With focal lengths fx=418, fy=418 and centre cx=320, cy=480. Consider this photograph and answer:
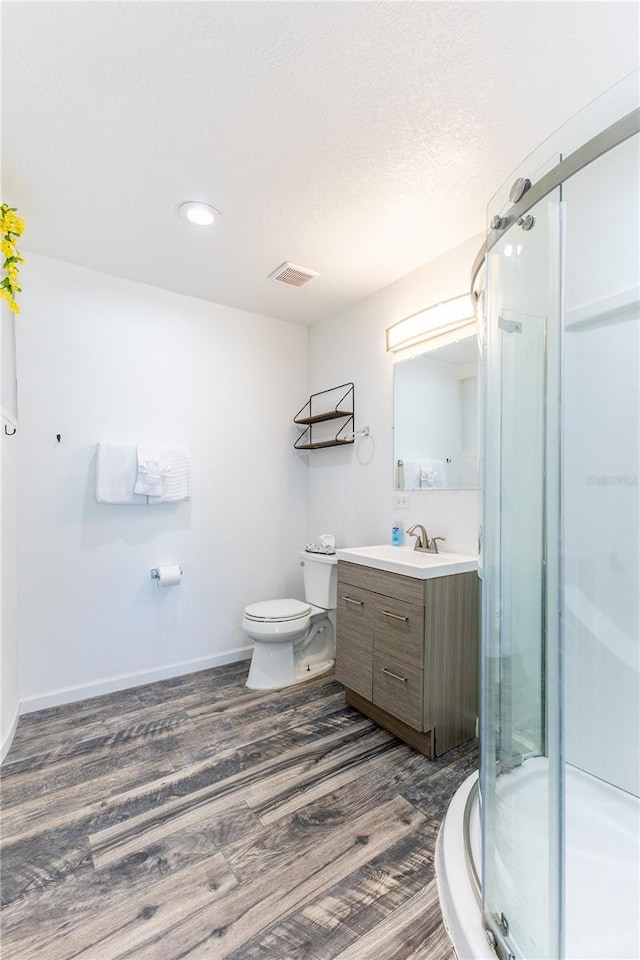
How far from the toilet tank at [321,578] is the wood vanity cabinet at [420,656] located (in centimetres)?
50

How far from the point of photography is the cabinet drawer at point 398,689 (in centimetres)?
181

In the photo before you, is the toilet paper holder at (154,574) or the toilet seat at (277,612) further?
the toilet paper holder at (154,574)

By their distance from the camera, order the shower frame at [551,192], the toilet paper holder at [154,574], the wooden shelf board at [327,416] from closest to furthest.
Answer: the shower frame at [551,192], the toilet paper holder at [154,574], the wooden shelf board at [327,416]

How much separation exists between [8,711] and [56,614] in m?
0.49

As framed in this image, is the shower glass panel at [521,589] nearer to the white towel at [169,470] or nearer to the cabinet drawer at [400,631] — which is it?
the cabinet drawer at [400,631]

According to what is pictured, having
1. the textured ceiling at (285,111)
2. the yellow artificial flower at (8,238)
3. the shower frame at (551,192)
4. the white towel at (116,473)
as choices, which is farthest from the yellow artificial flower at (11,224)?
the shower frame at (551,192)

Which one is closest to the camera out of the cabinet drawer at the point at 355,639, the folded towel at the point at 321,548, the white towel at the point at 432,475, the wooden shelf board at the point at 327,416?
the cabinet drawer at the point at 355,639

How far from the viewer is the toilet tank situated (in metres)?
2.65

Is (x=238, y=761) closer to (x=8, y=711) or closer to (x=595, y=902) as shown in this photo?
(x=8, y=711)

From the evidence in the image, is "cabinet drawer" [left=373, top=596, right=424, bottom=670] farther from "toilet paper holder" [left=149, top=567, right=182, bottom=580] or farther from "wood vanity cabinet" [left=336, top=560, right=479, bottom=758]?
"toilet paper holder" [left=149, top=567, right=182, bottom=580]

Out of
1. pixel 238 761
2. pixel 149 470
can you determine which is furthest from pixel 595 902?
pixel 149 470

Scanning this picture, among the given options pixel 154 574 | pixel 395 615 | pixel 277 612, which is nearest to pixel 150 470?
pixel 154 574

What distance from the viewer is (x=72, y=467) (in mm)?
2393

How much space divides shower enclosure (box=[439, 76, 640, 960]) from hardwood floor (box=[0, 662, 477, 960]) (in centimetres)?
23
